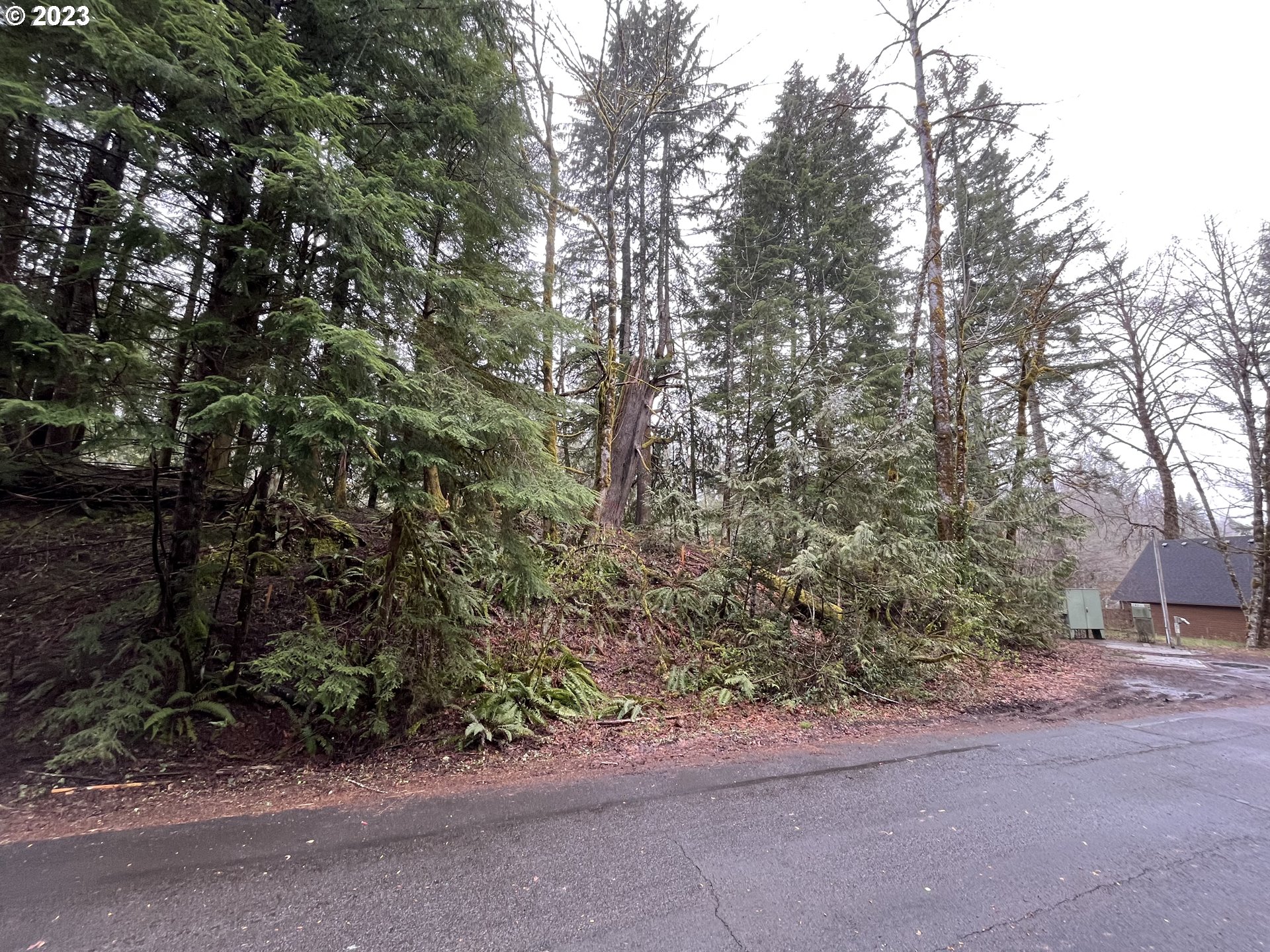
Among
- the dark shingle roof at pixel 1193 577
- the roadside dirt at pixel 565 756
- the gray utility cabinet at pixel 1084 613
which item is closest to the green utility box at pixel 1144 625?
the gray utility cabinet at pixel 1084 613

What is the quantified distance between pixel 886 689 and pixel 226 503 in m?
7.48

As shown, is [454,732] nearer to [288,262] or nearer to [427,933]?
[427,933]

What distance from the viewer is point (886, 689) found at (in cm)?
576

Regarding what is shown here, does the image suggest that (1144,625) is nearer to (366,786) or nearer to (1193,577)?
(1193,577)

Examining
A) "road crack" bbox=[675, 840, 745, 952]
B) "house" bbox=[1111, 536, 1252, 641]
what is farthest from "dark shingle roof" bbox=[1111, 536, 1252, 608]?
"road crack" bbox=[675, 840, 745, 952]

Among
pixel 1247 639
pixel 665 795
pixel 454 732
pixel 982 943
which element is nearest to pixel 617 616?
pixel 454 732

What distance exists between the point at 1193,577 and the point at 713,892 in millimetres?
31185

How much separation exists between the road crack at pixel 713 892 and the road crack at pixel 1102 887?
0.76 metres

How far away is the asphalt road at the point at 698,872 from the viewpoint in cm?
204

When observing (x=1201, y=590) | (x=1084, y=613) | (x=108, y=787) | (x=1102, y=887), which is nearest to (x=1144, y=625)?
(x=1084, y=613)

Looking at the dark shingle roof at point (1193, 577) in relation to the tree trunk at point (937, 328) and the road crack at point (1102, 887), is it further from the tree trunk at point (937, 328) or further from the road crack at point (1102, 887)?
the road crack at point (1102, 887)

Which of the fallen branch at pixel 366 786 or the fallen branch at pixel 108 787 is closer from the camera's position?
the fallen branch at pixel 108 787

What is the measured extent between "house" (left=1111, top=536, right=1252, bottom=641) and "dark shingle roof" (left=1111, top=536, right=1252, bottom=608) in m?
0.02

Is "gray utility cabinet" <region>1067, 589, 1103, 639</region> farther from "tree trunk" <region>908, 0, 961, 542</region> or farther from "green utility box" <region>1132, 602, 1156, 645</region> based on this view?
"tree trunk" <region>908, 0, 961, 542</region>
